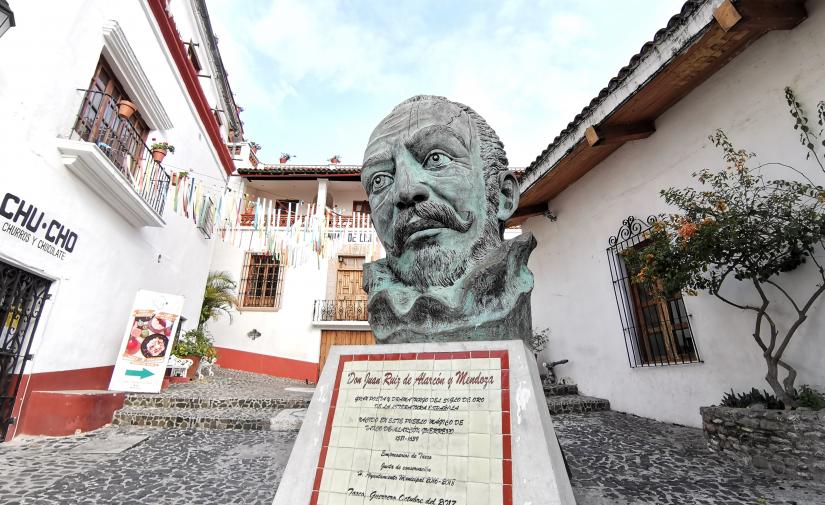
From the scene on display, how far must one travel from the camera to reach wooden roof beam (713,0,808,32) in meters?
3.35

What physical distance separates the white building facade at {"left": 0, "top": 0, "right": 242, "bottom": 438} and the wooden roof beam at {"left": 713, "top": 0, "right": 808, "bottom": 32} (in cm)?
656

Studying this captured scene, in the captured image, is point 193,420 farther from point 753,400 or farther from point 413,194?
point 753,400

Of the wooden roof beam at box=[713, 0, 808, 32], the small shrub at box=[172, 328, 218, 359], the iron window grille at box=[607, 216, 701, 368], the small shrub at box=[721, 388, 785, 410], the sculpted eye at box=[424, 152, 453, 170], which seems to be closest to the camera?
the sculpted eye at box=[424, 152, 453, 170]

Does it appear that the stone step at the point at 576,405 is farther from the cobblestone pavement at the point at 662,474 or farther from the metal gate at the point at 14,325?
the metal gate at the point at 14,325

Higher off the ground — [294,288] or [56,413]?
[294,288]

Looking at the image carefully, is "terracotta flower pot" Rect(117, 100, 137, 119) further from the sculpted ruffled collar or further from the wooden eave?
the wooden eave

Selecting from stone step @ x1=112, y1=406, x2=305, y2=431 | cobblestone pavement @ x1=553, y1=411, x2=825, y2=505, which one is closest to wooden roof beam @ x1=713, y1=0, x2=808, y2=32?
cobblestone pavement @ x1=553, y1=411, x2=825, y2=505

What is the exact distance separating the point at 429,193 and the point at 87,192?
203 inches

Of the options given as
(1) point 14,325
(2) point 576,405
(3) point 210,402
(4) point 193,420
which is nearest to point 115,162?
(1) point 14,325

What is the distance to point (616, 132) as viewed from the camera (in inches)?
196

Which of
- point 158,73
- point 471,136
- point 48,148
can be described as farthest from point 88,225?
point 471,136

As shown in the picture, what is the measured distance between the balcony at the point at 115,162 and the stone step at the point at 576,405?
252 inches


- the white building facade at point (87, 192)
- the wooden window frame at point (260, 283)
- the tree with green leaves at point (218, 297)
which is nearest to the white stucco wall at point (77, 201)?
the white building facade at point (87, 192)

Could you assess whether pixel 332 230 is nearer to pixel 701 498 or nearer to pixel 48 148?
pixel 48 148
